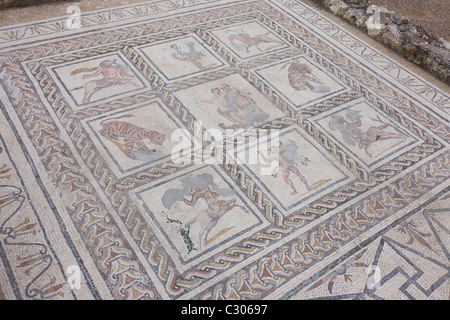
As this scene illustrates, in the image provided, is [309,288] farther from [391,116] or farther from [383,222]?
[391,116]

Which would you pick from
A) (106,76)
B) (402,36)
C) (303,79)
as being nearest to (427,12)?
(402,36)

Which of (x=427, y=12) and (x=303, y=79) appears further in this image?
(x=427, y=12)

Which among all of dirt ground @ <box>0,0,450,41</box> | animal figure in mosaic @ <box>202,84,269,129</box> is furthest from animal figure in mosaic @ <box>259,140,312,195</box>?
dirt ground @ <box>0,0,450,41</box>

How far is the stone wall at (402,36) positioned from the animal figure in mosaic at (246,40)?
873mm

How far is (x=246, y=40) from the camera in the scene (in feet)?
10.00

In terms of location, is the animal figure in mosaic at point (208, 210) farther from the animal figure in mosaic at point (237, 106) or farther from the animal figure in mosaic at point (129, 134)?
the animal figure in mosaic at point (237, 106)

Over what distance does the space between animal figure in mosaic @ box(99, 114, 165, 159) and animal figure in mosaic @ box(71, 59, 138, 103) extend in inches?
12.7

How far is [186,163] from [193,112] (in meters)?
0.44

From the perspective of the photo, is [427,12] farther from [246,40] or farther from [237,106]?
[237,106]

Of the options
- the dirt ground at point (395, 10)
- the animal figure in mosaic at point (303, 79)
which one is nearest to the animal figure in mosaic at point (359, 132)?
the animal figure in mosaic at point (303, 79)

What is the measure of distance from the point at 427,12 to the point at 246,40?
7.13ft

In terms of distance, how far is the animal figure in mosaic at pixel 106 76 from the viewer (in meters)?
2.39

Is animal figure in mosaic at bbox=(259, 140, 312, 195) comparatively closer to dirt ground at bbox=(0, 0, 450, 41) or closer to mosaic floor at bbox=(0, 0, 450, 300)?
mosaic floor at bbox=(0, 0, 450, 300)
